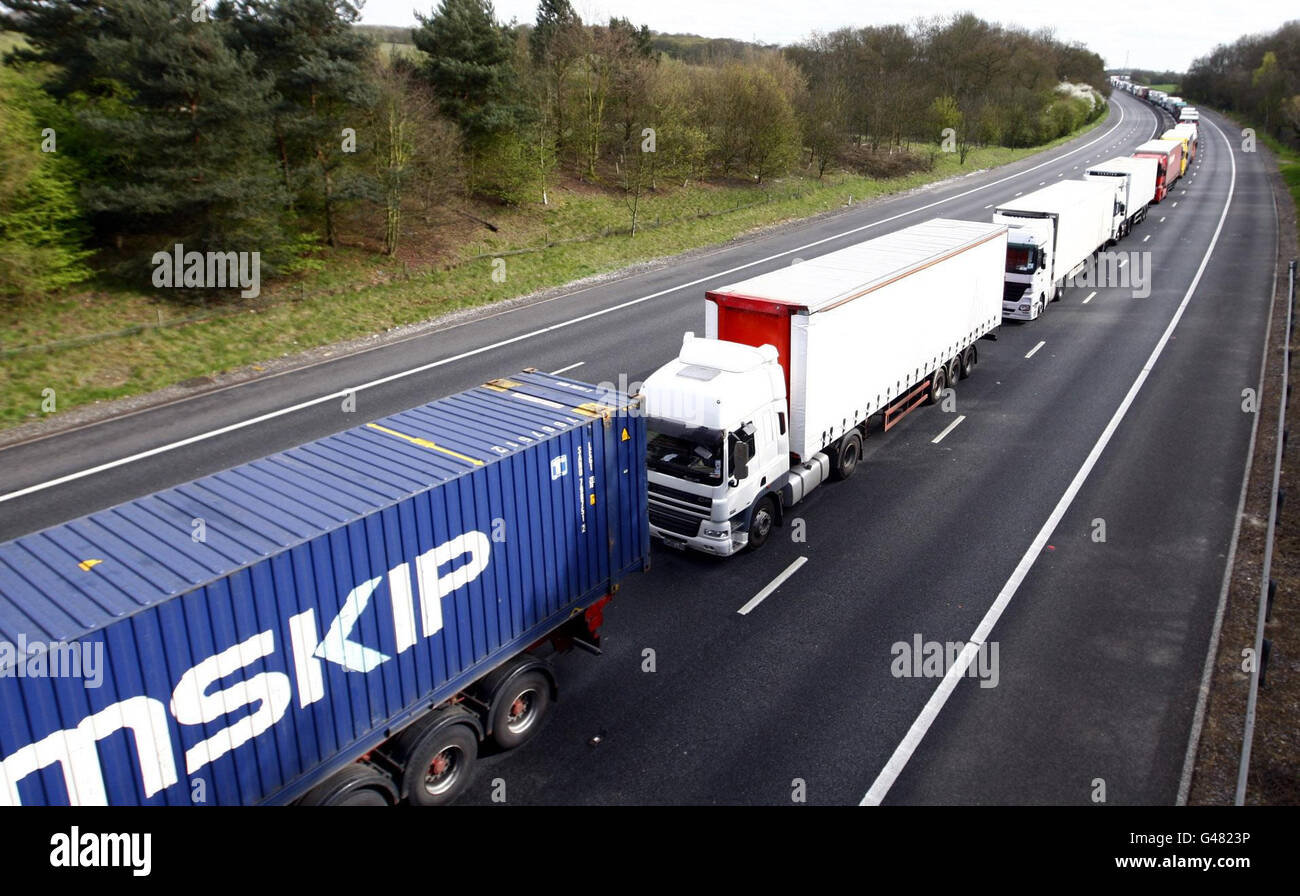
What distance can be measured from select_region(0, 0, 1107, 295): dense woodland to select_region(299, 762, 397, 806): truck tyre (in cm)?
2179

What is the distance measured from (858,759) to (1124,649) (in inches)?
188

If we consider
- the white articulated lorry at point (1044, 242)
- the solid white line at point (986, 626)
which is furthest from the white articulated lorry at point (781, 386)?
the white articulated lorry at point (1044, 242)

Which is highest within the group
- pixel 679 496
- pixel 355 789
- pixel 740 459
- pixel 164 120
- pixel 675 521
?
pixel 164 120

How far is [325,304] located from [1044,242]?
23.3m

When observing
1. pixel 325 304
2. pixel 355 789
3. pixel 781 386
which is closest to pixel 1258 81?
pixel 325 304

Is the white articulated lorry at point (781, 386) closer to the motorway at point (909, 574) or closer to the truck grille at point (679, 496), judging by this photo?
the truck grille at point (679, 496)

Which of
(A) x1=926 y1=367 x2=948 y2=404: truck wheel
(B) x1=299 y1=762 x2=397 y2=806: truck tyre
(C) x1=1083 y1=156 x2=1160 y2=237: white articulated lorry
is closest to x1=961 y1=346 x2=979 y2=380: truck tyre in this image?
(A) x1=926 y1=367 x2=948 y2=404: truck wheel

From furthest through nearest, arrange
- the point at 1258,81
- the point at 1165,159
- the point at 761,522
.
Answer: the point at 1258,81
the point at 1165,159
the point at 761,522

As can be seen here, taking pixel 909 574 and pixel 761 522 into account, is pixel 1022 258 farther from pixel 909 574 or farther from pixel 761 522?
pixel 761 522

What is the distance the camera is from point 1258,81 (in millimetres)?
101750

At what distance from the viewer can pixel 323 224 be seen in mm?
32875

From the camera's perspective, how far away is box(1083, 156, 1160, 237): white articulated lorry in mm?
39906

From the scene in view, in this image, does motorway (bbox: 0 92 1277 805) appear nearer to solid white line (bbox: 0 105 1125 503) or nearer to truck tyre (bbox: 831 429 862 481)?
solid white line (bbox: 0 105 1125 503)

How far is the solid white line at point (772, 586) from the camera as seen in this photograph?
44.8 feet
